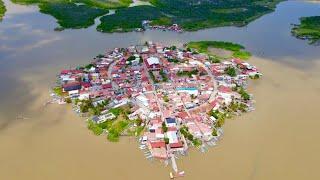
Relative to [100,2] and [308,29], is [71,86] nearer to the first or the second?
[100,2]

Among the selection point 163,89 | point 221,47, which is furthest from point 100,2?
point 163,89

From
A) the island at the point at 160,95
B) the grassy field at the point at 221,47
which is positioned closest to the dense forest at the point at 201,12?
the grassy field at the point at 221,47

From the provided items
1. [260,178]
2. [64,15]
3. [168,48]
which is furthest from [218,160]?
[64,15]

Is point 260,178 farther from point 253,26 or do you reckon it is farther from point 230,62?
point 253,26

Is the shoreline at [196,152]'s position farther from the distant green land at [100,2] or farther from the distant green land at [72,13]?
the distant green land at [100,2]

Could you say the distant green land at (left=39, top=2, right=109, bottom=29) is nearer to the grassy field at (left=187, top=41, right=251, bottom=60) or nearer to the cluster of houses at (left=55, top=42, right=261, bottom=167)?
the cluster of houses at (left=55, top=42, right=261, bottom=167)

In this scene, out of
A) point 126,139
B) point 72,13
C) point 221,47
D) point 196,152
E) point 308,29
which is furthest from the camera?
point 72,13
